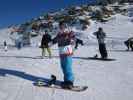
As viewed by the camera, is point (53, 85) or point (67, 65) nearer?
point (67, 65)

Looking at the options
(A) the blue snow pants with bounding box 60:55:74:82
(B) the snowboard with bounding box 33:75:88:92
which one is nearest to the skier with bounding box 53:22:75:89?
(A) the blue snow pants with bounding box 60:55:74:82

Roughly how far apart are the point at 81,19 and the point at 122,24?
8.40 meters

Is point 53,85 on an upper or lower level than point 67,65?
lower

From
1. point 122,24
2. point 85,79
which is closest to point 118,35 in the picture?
point 122,24

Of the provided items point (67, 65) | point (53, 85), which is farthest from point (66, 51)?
point (53, 85)

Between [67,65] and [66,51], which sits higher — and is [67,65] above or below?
below

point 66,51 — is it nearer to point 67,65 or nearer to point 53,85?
point 67,65

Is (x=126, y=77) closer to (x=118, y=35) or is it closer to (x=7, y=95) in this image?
(x=7, y=95)

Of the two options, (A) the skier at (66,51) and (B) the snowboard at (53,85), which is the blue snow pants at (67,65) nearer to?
(A) the skier at (66,51)

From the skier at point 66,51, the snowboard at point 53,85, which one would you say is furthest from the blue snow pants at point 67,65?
the snowboard at point 53,85

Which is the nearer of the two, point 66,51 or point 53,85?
point 66,51

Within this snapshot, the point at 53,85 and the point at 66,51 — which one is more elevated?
the point at 66,51

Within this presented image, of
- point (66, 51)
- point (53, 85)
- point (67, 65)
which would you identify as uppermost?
point (66, 51)

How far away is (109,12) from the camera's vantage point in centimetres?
5659
